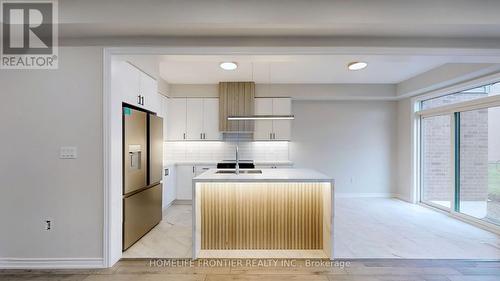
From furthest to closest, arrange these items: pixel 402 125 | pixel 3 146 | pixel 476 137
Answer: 1. pixel 402 125
2. pixel 476 137
3. pixel 3 146

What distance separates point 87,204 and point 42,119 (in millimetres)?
971

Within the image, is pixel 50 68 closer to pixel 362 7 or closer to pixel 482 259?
pixel 362 7

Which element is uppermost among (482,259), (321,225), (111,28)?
(111,28)

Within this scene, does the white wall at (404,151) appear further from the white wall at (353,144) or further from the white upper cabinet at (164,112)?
the white upper cabinet at (164,112)

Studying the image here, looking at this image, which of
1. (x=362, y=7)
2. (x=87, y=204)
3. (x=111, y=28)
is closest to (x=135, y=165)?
(x=87, y=204)

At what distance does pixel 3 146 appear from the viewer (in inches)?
106

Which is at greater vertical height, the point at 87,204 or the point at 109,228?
the point at 87,204

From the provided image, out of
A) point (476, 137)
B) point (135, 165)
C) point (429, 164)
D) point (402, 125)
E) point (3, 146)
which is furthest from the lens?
point (402, 125)

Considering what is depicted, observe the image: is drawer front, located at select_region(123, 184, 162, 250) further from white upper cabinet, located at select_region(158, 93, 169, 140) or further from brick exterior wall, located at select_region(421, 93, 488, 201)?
brick exterior wall, located at select_region(421, 93, 488, 201)

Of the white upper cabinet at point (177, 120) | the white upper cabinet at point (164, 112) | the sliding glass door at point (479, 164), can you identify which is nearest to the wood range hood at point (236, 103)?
the white upper cabinet at point (177, 120)

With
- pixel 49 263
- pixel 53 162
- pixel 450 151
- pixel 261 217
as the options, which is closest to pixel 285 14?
pixel 261 217

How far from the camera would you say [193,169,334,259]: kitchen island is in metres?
3.08

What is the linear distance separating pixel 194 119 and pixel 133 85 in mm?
2381
